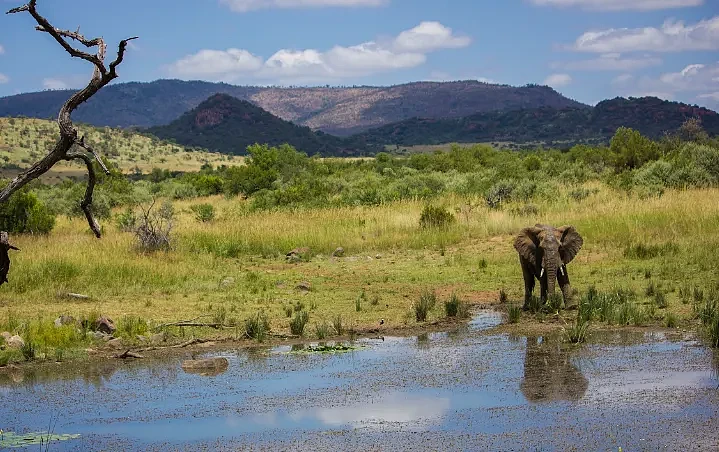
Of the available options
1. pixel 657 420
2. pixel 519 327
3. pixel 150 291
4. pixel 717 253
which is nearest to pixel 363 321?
pixel 519 327

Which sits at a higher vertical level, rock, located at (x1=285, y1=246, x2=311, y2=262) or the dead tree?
the dead tree

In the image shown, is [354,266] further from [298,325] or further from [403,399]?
[403,399]

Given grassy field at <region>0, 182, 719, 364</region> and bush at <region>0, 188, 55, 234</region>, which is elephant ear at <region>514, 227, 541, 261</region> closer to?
grassy field at <region>0, 182, 719, 364</region>

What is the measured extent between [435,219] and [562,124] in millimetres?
148280

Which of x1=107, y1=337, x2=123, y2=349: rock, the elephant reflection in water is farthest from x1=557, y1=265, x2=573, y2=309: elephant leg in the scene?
x1=107, y1=337, x2=123, y2=349: rock

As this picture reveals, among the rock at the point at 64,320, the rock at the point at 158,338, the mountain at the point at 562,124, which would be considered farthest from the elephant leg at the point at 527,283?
the mountain at the point at 562,124

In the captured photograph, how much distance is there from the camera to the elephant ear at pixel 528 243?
15.5 m

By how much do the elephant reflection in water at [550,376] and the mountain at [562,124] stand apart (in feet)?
420

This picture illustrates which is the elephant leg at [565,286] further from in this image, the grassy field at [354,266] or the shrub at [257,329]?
the shrub at [257,329]

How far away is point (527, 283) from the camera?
15.8 metres

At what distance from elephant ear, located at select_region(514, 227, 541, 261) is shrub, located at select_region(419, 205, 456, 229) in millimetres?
10665

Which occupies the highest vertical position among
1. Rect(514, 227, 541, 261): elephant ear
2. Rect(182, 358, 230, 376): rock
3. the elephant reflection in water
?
Rect(514, 227, 541, 261): elephant ear

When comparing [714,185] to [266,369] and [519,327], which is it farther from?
[266,369]

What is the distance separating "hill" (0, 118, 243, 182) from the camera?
83125 millimetres
